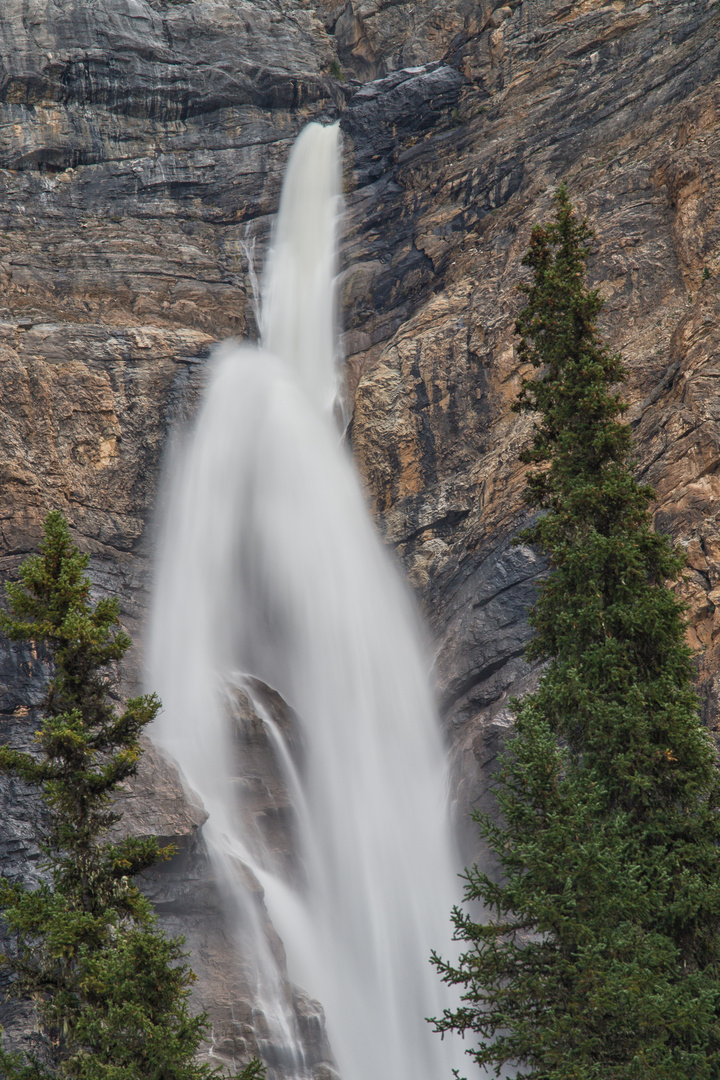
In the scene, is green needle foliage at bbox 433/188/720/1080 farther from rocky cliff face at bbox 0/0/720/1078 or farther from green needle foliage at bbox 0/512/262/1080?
rocky cliff face at bbox 0/0/720/1078

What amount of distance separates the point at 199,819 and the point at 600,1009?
555 inches

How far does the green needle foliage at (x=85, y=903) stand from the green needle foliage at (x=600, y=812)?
3235 mm

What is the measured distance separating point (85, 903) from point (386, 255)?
30.9 metres

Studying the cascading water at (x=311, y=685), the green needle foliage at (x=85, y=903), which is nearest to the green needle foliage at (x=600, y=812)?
the green needle foliage at (x=85, y=903)

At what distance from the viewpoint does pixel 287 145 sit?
42625 millimetres

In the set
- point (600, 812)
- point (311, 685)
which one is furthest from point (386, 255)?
point (600, 812)

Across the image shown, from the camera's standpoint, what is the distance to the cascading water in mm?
20281

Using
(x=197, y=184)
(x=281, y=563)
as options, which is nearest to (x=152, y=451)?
(x=281, y=563)

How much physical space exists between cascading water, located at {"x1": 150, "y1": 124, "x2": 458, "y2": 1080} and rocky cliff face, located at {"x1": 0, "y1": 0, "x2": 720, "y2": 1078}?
103cm

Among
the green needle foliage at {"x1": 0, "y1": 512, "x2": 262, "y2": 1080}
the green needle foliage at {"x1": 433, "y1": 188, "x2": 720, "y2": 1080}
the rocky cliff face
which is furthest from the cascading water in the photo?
the green needle foliage at {"x1": 433, "y1": 188, "x2": 720, "y2": 1080}

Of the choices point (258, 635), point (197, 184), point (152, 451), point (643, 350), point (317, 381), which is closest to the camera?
point (643, 350)

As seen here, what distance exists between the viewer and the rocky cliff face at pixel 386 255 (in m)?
24.1

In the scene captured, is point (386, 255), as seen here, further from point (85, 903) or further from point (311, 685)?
point (85, 903)

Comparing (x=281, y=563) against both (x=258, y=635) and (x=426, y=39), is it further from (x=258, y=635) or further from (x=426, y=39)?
(x=426, y=39)
